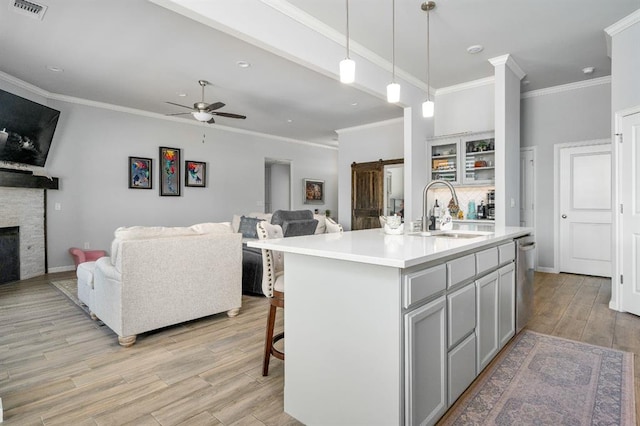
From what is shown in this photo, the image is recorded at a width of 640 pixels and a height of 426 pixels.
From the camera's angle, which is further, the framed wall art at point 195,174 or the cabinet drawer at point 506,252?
the framed wall art at point 195,174

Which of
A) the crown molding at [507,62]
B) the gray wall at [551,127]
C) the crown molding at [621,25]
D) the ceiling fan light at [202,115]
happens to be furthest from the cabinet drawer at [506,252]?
the ceiling fan light at [202,115]

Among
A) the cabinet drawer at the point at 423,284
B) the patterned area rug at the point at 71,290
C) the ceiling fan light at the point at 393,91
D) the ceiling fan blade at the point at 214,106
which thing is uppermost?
the ceiling fan blade at the point at 214,106

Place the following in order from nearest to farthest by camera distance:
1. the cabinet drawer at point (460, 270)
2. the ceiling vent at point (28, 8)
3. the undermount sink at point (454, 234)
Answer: the cabinet drawer at point (460, 270), the undermount sink at point (454, 234), the ceiling vent at point (28, 8)

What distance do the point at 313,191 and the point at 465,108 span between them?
16.8 ft

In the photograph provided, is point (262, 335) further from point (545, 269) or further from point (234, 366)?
point (545, 269)

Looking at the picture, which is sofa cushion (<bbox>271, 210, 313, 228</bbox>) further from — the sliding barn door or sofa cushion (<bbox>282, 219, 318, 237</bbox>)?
the sliding barn door

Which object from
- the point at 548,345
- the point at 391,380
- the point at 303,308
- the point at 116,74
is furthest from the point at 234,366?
the point at 116,74

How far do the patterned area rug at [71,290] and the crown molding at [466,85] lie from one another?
5392 millimetres

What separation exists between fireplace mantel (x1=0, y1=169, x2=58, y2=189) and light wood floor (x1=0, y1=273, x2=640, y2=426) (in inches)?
69.8

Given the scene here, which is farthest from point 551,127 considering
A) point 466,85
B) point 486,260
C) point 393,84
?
point 486,260

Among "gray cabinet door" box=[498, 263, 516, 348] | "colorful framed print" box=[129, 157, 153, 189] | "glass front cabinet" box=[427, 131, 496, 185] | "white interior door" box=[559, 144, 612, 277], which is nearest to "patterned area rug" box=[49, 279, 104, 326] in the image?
"colorful framed print" box=[129, 157, 153, 189]

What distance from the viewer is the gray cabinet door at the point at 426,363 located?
1.45 m

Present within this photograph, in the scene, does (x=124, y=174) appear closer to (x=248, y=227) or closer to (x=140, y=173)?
(x=140, y=173)

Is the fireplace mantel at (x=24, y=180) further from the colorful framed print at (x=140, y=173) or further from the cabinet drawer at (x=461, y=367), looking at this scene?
the cabinet drawer at (x=461, y=367)
